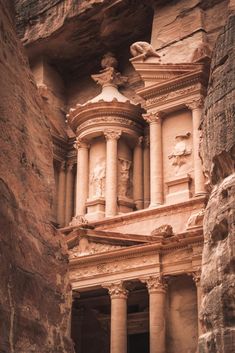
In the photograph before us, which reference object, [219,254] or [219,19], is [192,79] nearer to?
[219,19]

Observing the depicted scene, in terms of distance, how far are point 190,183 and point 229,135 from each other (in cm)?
2117

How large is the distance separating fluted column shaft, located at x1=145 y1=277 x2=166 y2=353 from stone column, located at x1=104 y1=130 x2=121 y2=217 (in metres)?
6.41

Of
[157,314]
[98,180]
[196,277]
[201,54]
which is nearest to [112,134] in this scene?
[98,180]

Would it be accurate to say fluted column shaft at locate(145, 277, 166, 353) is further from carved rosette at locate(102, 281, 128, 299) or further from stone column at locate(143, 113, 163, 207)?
stone column at locate(143, 113, 163, 207)

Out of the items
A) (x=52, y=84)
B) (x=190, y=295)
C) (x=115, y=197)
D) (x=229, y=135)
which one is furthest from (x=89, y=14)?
(x=229, y=135)

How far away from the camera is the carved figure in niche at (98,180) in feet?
108

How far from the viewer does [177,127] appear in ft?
103

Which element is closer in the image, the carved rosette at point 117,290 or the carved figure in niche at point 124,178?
the carved rosette at point 117,290

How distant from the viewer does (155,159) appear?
30859 millimetres

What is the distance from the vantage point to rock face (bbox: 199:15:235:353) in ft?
24.8

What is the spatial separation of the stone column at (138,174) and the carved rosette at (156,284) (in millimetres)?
7757

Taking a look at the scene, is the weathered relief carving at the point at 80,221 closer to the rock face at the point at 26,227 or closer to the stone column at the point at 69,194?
the stone column at the point at 69,194

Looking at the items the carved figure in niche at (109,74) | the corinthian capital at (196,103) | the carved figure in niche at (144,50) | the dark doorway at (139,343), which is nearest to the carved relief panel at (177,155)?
the corinthian capital at (196,103)

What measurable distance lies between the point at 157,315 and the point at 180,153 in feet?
27.6
